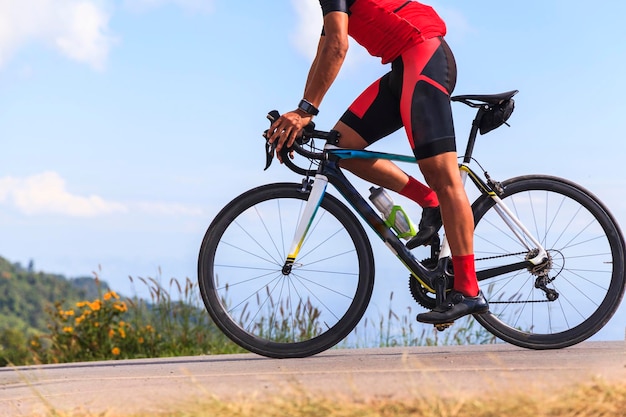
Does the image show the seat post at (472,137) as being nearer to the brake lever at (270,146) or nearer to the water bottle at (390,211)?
the water bottle at (390,211)

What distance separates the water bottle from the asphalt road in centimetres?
82

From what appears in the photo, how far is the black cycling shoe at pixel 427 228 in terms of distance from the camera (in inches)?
204

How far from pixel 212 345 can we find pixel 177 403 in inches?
145

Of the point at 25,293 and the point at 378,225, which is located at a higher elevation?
the point at 25,293

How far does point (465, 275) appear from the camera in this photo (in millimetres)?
5027

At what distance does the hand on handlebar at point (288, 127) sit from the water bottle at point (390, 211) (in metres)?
0.64

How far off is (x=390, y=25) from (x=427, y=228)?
125 centimetres

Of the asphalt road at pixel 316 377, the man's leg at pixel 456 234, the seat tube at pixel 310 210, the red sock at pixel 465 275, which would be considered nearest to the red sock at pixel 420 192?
the man's leg at pixel 456 234

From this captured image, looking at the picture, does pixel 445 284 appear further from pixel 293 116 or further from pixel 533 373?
pixel 293 116

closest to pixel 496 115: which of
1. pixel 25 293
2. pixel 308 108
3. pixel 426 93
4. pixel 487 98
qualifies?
pixel 487 98

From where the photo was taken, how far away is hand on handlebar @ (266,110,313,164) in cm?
484

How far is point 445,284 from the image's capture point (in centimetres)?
510

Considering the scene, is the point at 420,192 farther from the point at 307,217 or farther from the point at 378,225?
the point at 307,217

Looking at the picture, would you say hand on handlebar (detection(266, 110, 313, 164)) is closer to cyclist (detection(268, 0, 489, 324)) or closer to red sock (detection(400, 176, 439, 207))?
cyclist (detection(268, 0, 489, 324))
